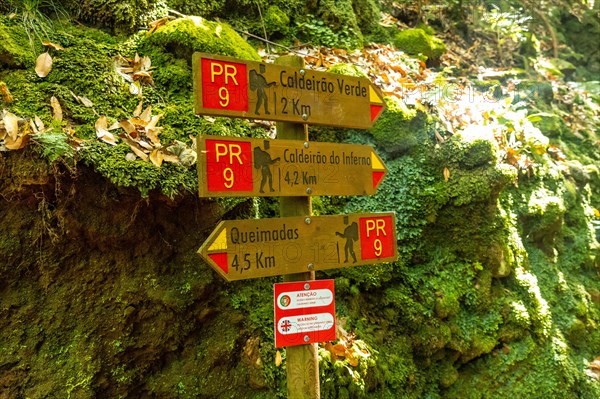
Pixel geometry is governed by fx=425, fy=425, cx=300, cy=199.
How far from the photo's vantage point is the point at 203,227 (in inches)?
124

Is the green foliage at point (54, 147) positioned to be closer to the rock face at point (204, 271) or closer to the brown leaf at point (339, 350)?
the rock face at point (204, 271)

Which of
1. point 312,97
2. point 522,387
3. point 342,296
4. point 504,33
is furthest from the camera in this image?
point 504,33

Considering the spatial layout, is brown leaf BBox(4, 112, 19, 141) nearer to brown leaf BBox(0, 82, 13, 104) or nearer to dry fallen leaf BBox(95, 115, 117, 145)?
brown leaf BBox(0, 82, 13, 104)

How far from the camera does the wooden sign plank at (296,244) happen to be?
2.17 metres

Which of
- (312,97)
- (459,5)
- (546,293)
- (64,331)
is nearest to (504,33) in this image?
(459,5)

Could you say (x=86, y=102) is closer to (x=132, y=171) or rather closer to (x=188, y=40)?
(x=132, y=171)

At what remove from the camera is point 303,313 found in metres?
2.37

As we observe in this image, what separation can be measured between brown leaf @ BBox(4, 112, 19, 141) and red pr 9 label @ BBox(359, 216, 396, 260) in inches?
86.3

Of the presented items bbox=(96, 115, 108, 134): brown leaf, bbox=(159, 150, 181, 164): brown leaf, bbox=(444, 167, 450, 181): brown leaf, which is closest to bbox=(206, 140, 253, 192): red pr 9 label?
bbox=(159, 150, 181, 164): brown leaf

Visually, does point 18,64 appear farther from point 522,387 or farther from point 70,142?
point 522,387

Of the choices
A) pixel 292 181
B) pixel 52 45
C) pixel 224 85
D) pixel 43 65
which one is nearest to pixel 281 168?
pixel 292 181

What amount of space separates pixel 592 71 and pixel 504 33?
11.6 feet

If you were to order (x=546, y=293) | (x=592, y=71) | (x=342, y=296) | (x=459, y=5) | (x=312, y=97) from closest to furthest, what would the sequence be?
(x=312, y=97) < (x=342, y=296) < (x=546, y=293) < (x=459, y=5) < (x=592, y=71)

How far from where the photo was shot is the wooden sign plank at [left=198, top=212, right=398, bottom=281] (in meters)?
2.17
